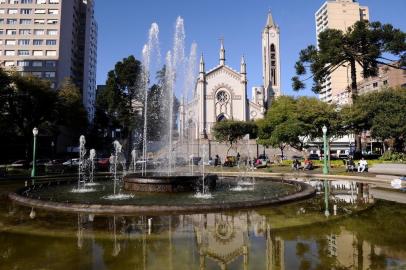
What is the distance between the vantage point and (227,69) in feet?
249

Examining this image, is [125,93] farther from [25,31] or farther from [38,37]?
[25,31]

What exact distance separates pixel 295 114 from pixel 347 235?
1342 inches

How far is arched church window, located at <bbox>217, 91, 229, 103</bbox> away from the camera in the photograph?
7562cm

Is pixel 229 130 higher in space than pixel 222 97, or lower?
lower

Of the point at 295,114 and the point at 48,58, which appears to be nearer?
the point at 295,114

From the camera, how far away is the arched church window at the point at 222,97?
75625 millimetres

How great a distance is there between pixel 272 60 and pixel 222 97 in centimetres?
2102

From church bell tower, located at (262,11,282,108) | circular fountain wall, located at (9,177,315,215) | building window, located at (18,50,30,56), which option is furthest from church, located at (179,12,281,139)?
circular fountain wall, located at (9,177,315,215)

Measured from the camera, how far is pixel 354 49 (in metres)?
36.4

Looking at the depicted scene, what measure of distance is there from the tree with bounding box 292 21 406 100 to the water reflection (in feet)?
89.9

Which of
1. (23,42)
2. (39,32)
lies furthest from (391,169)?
(23,42)

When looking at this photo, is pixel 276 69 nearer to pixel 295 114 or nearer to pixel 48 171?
pixel 295 114

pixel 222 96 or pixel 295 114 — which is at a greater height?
pixel 222 96

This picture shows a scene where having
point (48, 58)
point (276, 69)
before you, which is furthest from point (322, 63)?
point (48, 58)
